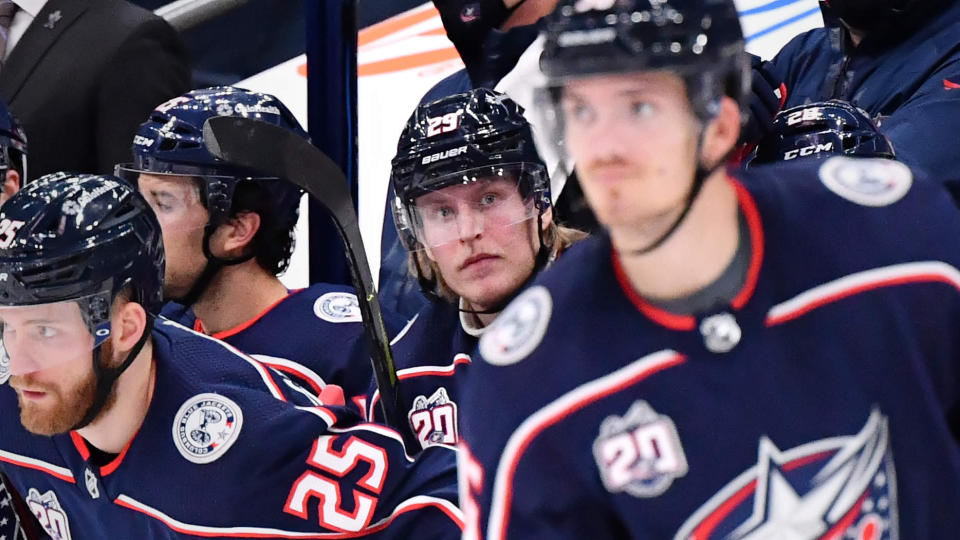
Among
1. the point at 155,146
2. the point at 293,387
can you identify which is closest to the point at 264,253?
the point at 155,146

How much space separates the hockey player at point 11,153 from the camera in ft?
8.04

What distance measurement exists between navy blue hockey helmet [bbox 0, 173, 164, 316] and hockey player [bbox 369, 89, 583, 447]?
354 millimetres

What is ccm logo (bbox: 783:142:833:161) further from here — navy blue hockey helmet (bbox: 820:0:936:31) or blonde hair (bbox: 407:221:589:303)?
navy blue hockey helmet (bbox: 820:0:936:31)

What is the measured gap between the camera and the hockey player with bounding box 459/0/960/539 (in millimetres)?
1038

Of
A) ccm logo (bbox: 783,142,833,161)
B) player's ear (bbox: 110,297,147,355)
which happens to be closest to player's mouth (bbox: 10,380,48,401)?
player's ear (bbox: 110,297,147,355)

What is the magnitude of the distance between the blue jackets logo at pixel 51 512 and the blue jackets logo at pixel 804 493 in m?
1.15

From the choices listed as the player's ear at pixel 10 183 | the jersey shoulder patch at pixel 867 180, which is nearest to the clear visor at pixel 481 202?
the jersey shoulder patch at pixel 867 180

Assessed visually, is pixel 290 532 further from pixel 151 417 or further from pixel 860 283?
pixel 860 283

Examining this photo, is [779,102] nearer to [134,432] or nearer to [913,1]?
[913,1]

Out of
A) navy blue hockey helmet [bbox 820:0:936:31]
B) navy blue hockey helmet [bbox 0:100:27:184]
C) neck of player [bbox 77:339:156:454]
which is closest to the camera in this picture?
neck of player [bbox 77:339:156:454]

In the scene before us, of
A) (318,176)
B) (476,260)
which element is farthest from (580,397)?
(476,260)

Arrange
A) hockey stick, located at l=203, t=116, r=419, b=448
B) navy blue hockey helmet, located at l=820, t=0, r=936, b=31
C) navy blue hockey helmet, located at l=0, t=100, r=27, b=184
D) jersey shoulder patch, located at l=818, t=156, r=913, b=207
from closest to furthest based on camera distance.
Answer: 1. jersey shoulder patch, located at l=818, t=156, r=913, b=207
2. hockey stick, located at l=203, t=116, r=419, b=448
3. navy blue hockey helmet, located at l=820, t=0, r=936, b=31
4. navy blue hockey helmet, located at l=0, t=100, r=27, b=184

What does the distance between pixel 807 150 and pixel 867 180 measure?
2.86 feet

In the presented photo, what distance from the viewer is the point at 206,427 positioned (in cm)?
177
